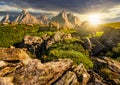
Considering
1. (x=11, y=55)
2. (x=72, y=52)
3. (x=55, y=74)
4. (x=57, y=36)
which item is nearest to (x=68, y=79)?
(x=55, y=74)

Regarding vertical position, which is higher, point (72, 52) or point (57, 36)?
point (57, 36)

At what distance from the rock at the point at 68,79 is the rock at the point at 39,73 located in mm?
690

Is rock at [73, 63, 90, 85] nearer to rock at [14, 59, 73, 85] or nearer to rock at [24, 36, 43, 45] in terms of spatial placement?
rock at [14, 59, 73, 85]

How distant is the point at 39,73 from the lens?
31.5 m

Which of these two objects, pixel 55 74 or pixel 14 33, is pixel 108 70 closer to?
pixel 55 74

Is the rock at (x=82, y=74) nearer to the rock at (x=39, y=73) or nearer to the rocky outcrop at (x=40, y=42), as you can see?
the rock at (x=39, y=73)

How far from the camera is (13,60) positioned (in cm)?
4138

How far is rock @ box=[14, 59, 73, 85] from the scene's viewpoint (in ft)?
101

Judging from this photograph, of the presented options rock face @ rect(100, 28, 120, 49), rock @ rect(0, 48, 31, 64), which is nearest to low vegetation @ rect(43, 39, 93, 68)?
rock face @ rect(100, 28, 120, 49)

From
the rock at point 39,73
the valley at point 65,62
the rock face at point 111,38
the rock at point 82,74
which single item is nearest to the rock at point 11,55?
the valley at point 65,62

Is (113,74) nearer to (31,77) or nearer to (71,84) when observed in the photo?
(71,84)

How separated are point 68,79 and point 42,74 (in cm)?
347

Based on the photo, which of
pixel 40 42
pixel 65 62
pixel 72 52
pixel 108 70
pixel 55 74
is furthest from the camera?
pixel 40 42

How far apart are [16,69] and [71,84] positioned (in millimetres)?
7640
